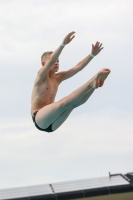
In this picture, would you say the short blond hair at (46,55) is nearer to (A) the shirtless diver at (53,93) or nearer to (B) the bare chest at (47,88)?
(A) the shirtless diver at (53,93)

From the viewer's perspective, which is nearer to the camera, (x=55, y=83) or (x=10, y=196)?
(x=55, y=83)

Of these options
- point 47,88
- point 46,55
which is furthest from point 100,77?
point 46,55

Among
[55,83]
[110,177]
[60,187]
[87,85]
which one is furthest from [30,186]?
[87,85]

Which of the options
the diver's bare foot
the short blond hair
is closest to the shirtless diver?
the short blond hair

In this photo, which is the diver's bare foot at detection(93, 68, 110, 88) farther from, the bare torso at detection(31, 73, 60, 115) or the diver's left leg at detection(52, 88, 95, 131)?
the bare torso at detection(31, 73, 60, 115)

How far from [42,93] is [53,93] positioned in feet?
1.23

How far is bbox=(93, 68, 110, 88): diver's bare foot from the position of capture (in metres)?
11.0

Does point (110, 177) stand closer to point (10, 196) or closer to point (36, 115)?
point (10, 196)

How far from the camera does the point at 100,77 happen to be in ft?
36.1

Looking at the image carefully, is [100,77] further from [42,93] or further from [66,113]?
[42,93]

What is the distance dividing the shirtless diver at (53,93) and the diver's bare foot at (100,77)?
5.4 inches

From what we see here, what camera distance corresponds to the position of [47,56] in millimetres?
12922

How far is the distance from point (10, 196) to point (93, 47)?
590cm

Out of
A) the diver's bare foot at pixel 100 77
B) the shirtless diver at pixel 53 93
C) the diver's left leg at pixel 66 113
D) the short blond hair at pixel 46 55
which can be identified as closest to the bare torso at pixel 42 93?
the shirtless diver at pixel 53 93
